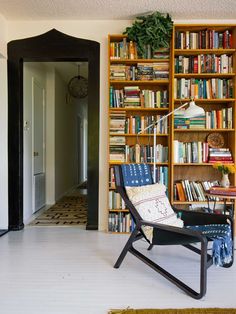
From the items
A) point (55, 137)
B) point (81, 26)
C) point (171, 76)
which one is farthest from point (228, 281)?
point (55, 137)

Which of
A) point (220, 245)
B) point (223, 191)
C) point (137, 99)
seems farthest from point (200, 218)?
point (137, 99)

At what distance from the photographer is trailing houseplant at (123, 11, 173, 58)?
3057 millimetres

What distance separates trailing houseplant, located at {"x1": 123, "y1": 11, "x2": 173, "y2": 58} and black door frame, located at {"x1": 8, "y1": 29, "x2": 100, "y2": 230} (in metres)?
0.54

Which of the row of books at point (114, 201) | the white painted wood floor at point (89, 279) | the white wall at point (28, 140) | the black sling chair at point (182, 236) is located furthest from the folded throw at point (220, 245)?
the white wall at point (28, 140)

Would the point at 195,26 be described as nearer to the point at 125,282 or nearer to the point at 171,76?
the point at 171,76

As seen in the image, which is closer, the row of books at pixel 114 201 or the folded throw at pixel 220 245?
the folded throw at pixel 220 245

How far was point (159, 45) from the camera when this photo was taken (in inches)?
124

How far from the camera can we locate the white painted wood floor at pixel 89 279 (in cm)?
176

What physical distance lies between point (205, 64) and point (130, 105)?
1.03m

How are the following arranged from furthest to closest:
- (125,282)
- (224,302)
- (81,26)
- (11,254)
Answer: (81,26) → (11,254) → (125,282) → (224,302)

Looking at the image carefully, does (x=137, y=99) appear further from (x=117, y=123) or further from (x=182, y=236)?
(x=182, y=236)

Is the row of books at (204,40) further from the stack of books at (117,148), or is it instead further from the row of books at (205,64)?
the stack of books at (117,148)

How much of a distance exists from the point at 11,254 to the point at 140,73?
2.47 m

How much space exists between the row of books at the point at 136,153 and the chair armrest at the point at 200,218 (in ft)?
3.03
